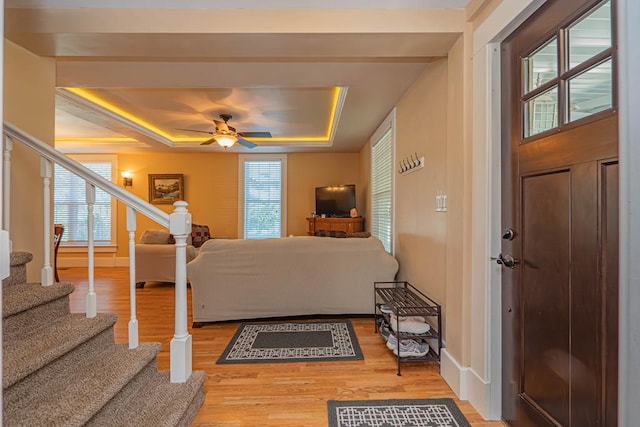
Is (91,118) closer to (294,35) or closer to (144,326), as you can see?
(144,326)

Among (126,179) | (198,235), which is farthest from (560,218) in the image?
(126,179)

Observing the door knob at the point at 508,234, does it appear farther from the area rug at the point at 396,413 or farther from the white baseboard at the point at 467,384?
the area rug at the point at 396,413

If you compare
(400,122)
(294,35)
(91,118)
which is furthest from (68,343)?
(91,118)

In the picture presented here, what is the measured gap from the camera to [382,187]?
455cm

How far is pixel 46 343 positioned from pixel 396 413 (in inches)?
70.2

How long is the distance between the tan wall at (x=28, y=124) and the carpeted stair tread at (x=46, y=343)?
83 centimetres

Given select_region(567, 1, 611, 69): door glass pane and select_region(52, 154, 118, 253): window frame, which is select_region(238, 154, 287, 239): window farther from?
select_region(567, 1, 611, 69): door glass pane

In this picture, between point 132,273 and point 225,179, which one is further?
point 225,179

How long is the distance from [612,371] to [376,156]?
3.96m

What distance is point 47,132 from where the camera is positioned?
237cm

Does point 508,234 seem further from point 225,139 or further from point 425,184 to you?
point 225,139

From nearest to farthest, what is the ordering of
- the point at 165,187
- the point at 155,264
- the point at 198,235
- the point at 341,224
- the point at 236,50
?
1. the point at 236,50
2. the point at 155,264
3. the point at 198,235
4. the point at 341,224
5. the point at 165,187

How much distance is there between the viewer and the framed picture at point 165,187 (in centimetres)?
661

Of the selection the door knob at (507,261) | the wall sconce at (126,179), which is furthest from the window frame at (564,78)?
the wall sconce at (126,179)
